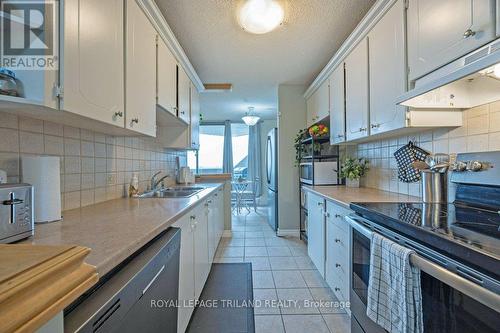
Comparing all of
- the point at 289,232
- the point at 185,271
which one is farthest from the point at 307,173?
the point at 185,271

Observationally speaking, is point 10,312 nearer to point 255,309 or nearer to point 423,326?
point 423,326

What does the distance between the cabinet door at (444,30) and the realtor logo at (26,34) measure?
1.69 m

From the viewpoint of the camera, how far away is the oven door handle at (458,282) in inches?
23.5

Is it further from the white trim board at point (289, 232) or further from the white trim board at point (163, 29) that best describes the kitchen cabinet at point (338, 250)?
the white trim board at point (163, 29)

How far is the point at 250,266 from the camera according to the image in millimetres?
2664

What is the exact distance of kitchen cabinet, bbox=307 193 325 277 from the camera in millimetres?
2176

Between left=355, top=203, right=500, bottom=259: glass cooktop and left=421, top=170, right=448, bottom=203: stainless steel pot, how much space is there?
99 millimetres

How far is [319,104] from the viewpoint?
3.13 meters

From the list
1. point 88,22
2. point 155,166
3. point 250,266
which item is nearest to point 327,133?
point 250,266

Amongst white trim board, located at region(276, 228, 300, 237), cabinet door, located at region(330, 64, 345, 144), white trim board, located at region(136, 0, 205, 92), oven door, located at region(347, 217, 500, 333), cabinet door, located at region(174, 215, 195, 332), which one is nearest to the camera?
oven door, located at region(347, 217, 500, 333)

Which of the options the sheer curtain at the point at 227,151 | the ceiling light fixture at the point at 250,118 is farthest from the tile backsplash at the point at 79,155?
the sheer curtain at the point at 227,151

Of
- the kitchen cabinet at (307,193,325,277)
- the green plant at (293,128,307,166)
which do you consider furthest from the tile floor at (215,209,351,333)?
the green plant at (293,128,307,166)

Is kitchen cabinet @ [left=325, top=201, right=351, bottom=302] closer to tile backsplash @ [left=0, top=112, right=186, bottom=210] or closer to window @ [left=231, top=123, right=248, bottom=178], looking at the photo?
tile backsplash @ [left=0, top=112, right=186, bottom=210]

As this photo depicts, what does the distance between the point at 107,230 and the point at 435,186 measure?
69.7 inches
